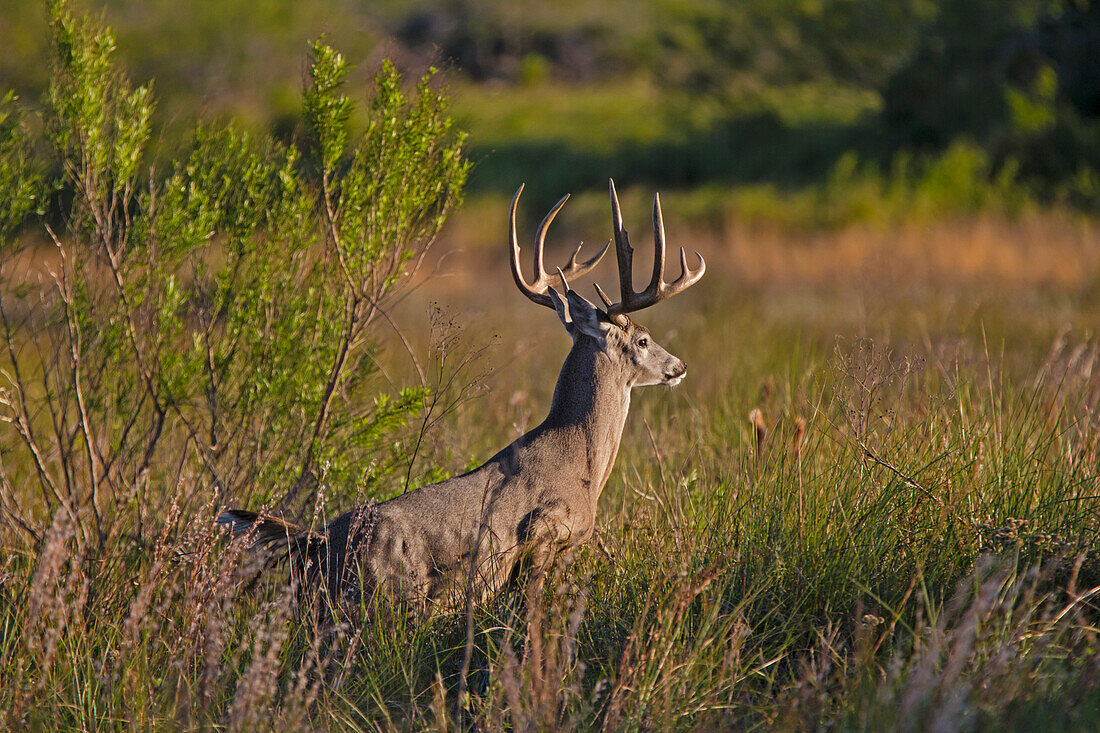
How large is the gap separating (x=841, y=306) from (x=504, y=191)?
14843 mm

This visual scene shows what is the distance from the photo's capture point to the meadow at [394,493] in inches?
131

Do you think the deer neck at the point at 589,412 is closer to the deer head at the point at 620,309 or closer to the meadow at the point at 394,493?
the deer head at the point at 620,309

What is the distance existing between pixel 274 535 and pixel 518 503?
99 centimetres

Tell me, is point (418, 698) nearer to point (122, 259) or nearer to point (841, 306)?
point (122, 259)

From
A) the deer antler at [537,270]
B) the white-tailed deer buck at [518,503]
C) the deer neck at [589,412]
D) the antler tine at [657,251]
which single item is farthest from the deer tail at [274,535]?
the antler tine at [657,251]

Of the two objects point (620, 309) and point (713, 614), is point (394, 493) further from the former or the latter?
point (713, 614)

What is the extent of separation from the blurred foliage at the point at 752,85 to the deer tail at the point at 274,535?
473 inches

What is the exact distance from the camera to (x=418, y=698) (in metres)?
3.73

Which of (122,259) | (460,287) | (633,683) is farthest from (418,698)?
(460,287)

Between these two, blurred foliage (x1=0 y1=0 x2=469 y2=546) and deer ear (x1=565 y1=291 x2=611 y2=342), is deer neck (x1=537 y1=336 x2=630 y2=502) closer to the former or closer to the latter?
deer ear (x1=565 y1=291 x2=611 y2=342)

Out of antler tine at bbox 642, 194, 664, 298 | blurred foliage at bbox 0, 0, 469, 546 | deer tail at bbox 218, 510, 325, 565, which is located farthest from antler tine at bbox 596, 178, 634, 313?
deer tail at bbox 218, 510, 325, 565

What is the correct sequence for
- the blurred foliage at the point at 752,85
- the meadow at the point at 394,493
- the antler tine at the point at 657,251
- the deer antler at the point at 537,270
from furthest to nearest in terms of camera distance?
the blurred foliage at the point at 752,85, the deer antler at the point at 537,270, the antler tine at the point at 657,251, the meadow at the point at 394,493

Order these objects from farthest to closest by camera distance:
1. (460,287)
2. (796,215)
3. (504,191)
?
(504,191), (796,215), (460,287)

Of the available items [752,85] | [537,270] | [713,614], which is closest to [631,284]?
[537,270]
